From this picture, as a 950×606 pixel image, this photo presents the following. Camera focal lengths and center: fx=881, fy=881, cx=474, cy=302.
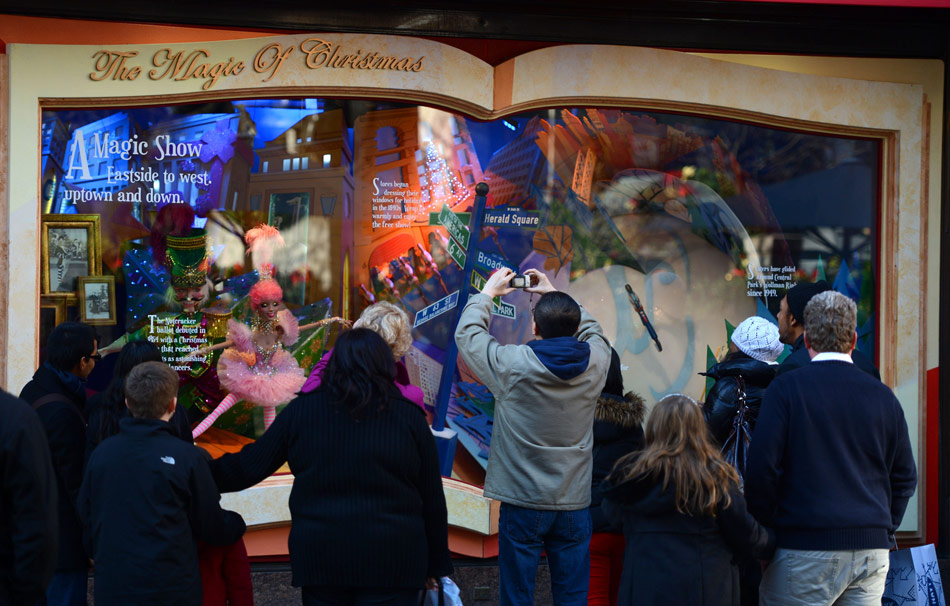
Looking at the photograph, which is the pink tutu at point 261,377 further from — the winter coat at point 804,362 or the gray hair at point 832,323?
the gray hair at point 832,323

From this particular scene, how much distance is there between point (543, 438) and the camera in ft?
13.0

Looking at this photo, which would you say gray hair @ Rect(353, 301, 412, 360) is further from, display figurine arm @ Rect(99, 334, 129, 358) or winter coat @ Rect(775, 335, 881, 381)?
display figurine arm @ Rect(99, 334, 129, 358)

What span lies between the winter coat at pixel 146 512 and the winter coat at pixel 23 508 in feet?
1.05

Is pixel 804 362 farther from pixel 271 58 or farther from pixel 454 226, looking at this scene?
pixel 271 58

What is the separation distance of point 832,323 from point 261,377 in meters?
3.85

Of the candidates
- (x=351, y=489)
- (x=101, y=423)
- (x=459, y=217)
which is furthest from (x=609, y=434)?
(x=459, y=217)

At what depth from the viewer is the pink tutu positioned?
598 centimetres

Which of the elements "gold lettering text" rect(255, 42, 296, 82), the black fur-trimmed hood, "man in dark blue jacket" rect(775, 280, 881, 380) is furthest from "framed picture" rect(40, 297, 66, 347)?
"man in dark blue jacket" rect(775, 280, 881, 380)

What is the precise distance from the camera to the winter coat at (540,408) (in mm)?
3902

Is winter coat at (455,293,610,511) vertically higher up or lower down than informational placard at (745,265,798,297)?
lower down

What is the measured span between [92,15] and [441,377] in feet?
11.0

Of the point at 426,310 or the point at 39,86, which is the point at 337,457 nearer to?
the point at 426,310

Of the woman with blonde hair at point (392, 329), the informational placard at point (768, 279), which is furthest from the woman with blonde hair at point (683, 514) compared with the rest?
the informational placard at point (768, 279)

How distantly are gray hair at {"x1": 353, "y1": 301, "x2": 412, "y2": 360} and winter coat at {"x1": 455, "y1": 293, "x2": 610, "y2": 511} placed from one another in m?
0.26
